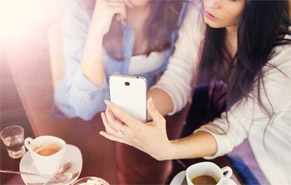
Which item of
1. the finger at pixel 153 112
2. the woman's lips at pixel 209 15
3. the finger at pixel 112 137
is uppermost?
the woman's lips at pixel 209 15

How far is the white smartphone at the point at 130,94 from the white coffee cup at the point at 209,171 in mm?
155

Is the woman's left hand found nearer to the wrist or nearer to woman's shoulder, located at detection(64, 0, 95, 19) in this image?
the wrist

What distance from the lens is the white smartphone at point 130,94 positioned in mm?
743

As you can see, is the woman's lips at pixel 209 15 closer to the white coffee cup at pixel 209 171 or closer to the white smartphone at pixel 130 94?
the white smartphone at pixel 130 94

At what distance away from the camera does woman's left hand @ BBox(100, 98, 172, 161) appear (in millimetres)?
783

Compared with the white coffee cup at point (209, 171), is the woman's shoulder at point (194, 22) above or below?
above

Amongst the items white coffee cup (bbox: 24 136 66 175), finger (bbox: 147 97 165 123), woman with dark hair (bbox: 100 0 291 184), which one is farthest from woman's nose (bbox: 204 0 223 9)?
white coffee cup (bbox: 24 136 66 175)

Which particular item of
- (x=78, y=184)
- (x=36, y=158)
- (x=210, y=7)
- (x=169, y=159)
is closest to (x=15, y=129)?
(x=36, y=158)

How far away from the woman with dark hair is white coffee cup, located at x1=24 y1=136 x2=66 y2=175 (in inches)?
4.2

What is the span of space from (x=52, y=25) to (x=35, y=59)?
14 centimetres

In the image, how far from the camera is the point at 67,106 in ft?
3.44

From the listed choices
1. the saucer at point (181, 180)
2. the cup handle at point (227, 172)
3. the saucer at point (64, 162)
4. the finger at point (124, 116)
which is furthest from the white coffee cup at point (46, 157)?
the cup handle at point (227, 172)

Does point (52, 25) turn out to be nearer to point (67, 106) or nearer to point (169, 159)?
point (67, 106)

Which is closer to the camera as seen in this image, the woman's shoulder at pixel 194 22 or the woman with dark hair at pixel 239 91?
the woman with dark hair at pixel 239 91
